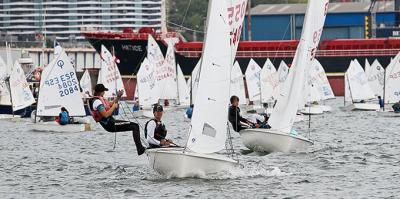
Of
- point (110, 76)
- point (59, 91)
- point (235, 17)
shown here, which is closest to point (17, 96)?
point (110, 76)

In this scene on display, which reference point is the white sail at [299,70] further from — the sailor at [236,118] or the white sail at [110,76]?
the white sail at [110,76]

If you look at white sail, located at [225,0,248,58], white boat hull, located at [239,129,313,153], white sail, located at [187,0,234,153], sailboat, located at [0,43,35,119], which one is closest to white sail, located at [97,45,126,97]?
sailboat, located at [0,43,35,119]

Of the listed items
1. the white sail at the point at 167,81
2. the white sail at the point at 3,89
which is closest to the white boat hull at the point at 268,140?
the white sail at the point at 3,89

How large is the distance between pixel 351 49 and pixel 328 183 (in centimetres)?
8556

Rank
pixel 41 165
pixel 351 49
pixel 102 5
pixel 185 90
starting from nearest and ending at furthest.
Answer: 1. pixel 41 165
2. pixel 185 90
3. pixel 351 49
4. pixel 102 5

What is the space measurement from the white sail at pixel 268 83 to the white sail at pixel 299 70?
36.2m

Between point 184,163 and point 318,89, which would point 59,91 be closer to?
point 318,89

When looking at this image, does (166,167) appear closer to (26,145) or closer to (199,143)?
(199,143)

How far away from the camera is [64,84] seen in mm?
50125

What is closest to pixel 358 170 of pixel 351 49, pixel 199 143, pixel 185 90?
pixel 199 143

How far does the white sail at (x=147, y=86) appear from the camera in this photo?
64438 mm

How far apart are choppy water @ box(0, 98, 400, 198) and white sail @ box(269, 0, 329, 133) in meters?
1.01

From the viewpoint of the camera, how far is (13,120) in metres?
61.2

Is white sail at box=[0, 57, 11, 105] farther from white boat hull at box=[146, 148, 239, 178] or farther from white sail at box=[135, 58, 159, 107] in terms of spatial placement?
white boat hull at box=[146, 148, 239, 178]
